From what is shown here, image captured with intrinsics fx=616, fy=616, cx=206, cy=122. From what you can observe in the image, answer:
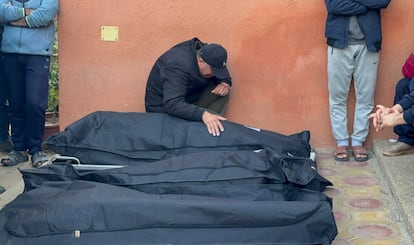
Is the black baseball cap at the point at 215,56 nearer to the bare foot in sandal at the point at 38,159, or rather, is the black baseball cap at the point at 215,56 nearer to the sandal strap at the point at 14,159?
the bare foot in sandal at the point at 38,159

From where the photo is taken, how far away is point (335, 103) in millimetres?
4898

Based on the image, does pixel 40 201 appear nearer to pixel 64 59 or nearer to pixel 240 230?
pixel 240 230

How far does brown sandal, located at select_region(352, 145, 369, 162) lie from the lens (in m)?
4.84

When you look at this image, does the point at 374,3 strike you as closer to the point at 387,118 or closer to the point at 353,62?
the point at 353,62

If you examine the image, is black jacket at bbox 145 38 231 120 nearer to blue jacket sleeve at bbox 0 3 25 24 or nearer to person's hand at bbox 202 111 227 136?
person's hand at bbox 202 111 227 136

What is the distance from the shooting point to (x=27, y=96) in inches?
194

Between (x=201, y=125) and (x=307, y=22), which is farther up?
(x=307, y=22)

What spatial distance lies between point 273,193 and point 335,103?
1.58m

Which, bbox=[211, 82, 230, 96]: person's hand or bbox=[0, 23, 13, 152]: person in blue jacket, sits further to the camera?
bbox=[0, 23, 13, 152]: person in blue jacket

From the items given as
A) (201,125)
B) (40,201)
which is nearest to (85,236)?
(40,201)

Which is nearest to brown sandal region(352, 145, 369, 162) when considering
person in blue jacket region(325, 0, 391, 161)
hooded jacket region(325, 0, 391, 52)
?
person in blue jacket region(325, 0, 391, 161)

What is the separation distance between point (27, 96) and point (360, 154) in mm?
2689

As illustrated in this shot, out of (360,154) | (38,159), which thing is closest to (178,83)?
(38,159)

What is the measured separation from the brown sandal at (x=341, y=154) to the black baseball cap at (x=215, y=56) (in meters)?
1.14
